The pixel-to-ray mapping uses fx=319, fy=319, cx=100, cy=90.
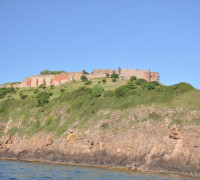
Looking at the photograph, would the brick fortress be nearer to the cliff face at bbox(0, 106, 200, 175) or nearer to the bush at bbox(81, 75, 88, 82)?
the bush at bbox(81, 75, 88, 82)

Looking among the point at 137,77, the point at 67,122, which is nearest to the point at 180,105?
the point at 67,122

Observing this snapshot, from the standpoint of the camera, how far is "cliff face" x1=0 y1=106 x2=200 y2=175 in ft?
126

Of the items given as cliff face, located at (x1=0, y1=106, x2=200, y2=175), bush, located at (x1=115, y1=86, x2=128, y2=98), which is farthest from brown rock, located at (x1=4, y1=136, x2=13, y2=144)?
bush, located at (x1=115, y1=86, x2=128, y2=98)

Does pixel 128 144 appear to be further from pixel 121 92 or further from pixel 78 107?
pixel 78 107

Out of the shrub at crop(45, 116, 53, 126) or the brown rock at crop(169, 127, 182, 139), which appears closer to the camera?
the brown rock at crop(169, 127, 182, 139)

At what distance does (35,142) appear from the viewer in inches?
2048

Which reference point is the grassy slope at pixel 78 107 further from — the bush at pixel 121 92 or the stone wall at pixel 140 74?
the stone wall at pixel 140 74

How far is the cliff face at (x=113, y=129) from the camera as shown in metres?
39.7

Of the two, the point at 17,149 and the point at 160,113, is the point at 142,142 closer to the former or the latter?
the point at 160,113

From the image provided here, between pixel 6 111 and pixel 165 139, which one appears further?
pixel 6 111

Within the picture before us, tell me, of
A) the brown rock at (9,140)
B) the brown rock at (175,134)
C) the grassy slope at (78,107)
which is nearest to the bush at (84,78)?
the grassy slope at (78,107)

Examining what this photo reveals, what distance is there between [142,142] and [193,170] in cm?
867

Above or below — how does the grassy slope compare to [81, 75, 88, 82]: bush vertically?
below

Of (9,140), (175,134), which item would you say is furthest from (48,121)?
(175,134)
